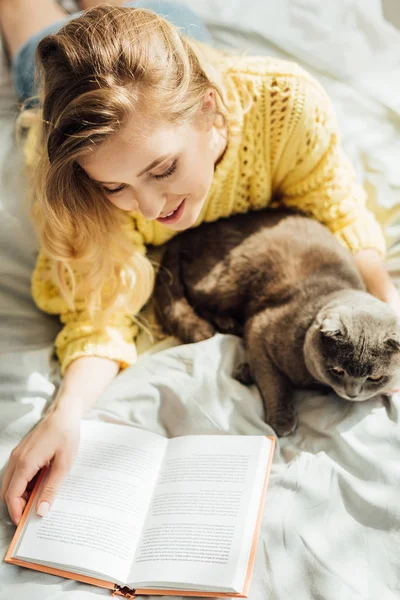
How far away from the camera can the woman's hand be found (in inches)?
39.2

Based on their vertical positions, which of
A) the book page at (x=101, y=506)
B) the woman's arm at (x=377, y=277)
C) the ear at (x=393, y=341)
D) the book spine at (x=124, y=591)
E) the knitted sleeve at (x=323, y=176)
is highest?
the knitted sleeve at (x=323, y=176)

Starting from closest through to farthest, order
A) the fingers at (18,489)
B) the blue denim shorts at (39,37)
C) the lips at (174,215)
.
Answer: the fingers at (18,489) < the lips at (174,215) < the blue denim shorts at (39,37)

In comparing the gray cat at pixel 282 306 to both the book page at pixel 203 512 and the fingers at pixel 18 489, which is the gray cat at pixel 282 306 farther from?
the fingers at pixel 18 489

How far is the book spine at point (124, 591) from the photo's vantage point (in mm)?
900

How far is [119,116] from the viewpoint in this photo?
93cm

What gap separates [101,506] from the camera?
982 millimetres

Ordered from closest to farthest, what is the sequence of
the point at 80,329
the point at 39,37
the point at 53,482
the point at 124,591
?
1. the point at 124,591
2. the point at 53,482
3. the point at 80,329
4. the point at 39,37

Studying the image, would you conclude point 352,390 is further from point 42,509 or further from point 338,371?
point 42,509

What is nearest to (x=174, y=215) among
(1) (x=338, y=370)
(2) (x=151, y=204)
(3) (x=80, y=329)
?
(2) (x=151, y=204)

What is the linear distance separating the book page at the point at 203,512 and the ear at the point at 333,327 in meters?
0.22

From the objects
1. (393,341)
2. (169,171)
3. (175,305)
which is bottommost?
(175,305)

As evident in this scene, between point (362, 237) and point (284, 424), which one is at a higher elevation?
point (362, 237)

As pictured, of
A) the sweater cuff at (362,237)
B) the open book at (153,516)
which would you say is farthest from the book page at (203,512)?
the sweater cuff at (362,237)

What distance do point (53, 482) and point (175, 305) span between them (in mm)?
481
